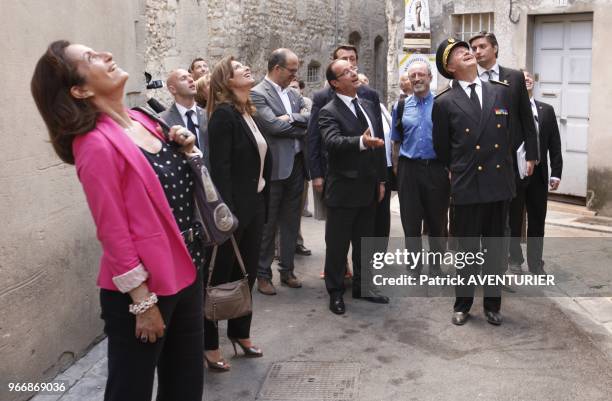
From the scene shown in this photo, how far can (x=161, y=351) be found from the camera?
10.5ft

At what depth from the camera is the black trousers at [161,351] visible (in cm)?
295

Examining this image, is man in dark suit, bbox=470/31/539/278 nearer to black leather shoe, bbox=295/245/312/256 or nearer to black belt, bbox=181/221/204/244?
black leather shoe, bbox=295/245/312/256

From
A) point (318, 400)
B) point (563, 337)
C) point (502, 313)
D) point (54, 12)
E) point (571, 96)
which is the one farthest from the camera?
point (571, 96)

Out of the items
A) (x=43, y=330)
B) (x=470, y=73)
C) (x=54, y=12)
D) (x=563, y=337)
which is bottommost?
(x=563, y=337)

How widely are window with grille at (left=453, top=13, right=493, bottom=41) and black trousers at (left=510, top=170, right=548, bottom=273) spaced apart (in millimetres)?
4445

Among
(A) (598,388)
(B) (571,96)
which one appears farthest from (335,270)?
(B) (571,96)

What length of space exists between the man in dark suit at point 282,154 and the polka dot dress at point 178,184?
3085 mm

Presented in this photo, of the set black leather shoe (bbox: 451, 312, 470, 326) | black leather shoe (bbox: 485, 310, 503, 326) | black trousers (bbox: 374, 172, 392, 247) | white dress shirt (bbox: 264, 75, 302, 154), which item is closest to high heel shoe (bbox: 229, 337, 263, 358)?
black leather shoe (bbox: 451, 312, 470, 326)

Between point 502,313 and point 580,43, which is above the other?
point 580,43

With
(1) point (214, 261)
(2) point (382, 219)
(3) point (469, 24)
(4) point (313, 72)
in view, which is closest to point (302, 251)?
(2) point (382, 219)

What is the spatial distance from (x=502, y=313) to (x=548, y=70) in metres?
5.25

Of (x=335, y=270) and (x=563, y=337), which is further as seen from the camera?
(x=335, y=270)

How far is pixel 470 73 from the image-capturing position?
5.52 meters

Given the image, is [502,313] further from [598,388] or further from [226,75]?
[226,75]
